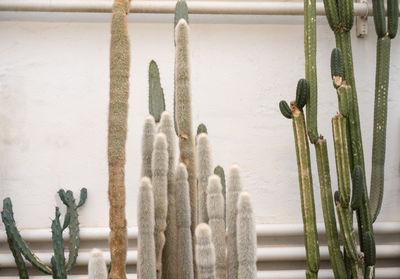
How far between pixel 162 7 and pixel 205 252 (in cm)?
169

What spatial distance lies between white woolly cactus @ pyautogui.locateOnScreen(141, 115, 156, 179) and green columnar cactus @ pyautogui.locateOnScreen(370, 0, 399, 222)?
50.8 inches

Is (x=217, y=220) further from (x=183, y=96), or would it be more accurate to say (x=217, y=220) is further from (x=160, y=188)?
(x=183, y=96)

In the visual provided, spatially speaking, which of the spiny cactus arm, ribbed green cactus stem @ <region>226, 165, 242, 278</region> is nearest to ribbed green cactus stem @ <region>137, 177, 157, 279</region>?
ribbed green cactus stem @ <region>226, 165, 242, 278</region>

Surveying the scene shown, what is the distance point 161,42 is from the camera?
2.69 meters

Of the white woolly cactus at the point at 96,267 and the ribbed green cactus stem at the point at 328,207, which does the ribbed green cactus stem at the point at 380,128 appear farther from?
the white woolly cactus at the point at 96,267

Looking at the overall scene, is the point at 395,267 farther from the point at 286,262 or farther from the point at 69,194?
the point at 69,194

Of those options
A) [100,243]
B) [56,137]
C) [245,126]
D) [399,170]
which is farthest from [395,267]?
[56,137]

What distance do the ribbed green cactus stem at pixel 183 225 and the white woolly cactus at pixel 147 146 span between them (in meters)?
0.08

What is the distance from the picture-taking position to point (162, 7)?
2611mm

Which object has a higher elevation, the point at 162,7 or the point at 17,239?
the point at 162,7

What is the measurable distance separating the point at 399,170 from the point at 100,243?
150cm

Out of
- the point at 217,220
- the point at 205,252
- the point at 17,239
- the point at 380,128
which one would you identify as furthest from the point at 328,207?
the point at 17,239

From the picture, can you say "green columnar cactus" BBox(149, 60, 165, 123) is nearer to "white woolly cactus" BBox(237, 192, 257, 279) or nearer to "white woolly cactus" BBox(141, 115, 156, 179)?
"white woolly cactus" BBox(141, 115, 156, 179)

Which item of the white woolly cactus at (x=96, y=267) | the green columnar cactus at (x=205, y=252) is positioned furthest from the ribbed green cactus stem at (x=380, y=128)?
the white woolly cactus at (x=96, y=267)
